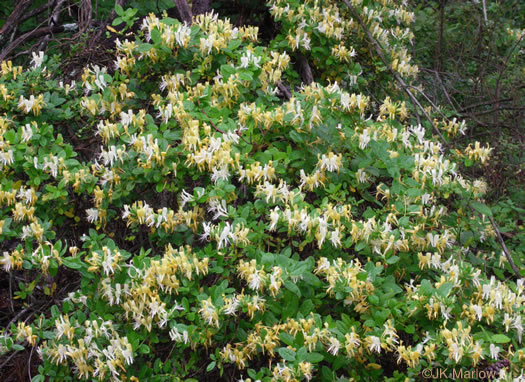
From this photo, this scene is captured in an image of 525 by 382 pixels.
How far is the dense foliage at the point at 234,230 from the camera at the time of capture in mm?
2223

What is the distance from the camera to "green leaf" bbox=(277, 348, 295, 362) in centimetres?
208

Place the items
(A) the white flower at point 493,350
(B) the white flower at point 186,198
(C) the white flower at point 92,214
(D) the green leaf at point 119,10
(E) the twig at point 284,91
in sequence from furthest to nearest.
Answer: (E) the twig at point 284,91, (D) the green leaf at point 119,10, (C) the white flower at point 92,214, (B) the white flower at point 186,198, (A) the white flower at point 493,350

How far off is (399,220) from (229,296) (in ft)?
2.46

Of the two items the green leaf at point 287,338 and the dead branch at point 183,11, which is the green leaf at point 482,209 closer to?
the green leaf at point 287,338

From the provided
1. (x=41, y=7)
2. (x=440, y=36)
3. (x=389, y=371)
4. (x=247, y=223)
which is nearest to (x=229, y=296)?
(x=247, y=223)

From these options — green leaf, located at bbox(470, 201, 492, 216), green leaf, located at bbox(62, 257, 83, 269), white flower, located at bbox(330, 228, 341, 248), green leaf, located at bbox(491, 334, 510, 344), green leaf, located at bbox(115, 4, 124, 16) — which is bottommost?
green leaf, located at bbox(470, 201, 492, 216)

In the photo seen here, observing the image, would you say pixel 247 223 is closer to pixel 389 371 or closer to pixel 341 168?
pixel 341 168

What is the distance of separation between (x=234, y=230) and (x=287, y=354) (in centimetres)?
53

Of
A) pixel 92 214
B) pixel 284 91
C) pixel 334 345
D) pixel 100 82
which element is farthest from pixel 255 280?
pixel 284 91

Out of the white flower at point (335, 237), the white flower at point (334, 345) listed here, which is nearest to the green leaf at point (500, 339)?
the white flower at point (334, 345)

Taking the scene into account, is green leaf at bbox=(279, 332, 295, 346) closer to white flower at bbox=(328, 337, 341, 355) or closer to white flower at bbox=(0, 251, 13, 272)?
white flower at bbox=(328, 337, 341, 355)

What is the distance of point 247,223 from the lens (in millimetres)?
2488

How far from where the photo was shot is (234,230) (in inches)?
93.4

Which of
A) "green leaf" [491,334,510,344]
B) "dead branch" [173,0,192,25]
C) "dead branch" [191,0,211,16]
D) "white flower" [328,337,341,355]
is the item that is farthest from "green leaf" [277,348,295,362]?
"dead branch" [191,0,211,16]
